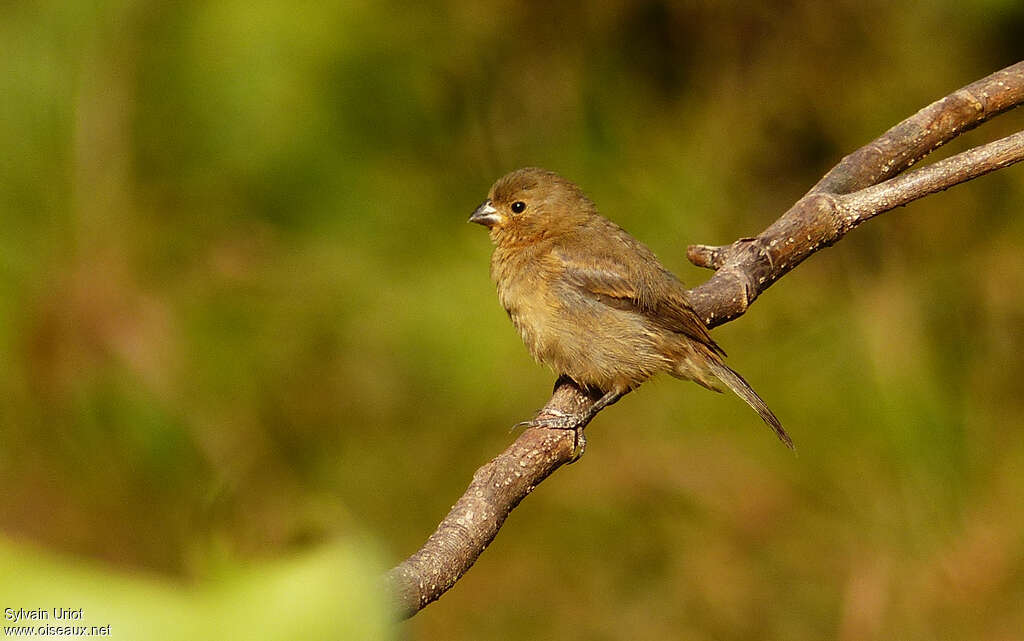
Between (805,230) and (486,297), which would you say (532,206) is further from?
(805,230)

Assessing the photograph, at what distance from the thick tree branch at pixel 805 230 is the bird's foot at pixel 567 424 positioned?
0.04 metres

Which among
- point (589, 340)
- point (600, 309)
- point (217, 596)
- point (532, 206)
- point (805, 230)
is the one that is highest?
point (532, 206)

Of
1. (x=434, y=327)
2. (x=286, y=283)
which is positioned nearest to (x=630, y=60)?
(x=434, y=327)

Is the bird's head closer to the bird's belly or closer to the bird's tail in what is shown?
the bird's belly

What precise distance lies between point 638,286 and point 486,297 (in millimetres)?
803

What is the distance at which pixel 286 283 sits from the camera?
14.4 ft

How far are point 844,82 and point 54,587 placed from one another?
4614 millimetres

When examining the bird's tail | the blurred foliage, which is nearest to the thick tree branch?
the bird's tail

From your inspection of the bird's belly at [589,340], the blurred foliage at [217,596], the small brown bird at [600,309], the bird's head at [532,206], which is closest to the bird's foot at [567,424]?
the small brown bird at [600,309]

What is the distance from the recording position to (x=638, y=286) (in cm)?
390

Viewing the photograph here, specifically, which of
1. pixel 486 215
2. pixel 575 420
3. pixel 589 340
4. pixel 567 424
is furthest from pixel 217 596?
pixel 486 215

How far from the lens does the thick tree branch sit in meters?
2.50

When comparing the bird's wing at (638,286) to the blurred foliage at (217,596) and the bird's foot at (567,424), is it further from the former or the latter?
the blurred foliage at (217,596)

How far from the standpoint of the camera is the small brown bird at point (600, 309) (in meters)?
3.76
